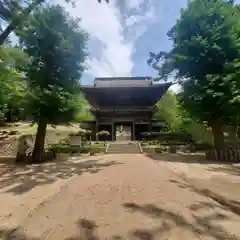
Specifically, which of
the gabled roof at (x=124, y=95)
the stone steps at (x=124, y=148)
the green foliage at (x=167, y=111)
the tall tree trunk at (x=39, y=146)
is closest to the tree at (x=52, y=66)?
the tall tree trunk at (x=39, y=146)

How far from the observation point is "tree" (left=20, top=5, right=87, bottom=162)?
43.9 feet

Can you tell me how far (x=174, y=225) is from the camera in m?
3.84

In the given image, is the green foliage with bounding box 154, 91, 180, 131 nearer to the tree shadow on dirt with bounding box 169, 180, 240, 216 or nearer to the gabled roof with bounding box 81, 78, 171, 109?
the gabled roof with bounding box 81, 78, 171, 109

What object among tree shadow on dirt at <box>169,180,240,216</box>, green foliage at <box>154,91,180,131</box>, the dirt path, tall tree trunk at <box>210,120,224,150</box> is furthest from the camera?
green foliage at <box>154,91,180,131</box>

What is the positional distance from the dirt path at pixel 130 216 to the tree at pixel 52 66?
7.92 m

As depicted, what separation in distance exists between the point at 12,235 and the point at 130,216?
1.88 metres

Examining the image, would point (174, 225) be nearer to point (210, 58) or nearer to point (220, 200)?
point (220, 200)

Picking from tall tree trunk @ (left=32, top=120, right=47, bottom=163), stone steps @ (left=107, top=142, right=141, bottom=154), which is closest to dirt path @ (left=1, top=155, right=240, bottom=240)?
tall tree trunk @ (left=32, top=120, right=47, bottom=163)

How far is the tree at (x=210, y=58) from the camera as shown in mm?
13656

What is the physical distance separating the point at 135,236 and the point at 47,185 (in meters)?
4.52

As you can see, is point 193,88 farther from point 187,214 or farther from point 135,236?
point 135,236

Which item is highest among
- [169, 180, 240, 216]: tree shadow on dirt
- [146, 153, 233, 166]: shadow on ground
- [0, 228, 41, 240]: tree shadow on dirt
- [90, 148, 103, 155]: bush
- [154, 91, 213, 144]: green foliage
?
[154, 91, 213, 144]: green foliage

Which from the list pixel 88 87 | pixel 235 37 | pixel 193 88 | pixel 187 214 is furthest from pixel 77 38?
pixel 88 87

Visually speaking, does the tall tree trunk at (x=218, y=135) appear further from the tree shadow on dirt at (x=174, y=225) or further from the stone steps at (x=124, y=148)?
the tree shadow on dirt at (x=174, y=225)
